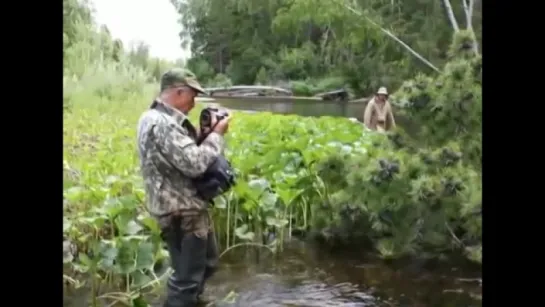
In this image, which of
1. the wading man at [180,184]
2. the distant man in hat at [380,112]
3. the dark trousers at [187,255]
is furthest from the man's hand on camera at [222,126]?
the distant man in hat at [380,112]

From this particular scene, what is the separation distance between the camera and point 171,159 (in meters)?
1.37

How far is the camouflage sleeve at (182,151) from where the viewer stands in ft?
4.47

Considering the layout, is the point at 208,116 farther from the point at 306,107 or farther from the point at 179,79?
the point at 306,107

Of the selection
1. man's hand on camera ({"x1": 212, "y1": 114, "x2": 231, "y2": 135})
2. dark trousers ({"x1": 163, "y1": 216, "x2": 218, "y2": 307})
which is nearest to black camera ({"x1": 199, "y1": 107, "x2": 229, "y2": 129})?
man's hand on camera ({"x1": 212, "y1": 114, "x2": 231, "y2": 135})

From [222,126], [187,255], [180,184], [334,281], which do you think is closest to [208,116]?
[222,126]

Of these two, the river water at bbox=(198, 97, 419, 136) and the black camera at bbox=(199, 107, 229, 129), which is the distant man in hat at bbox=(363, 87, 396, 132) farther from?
the black camera at bbox=(199, 107, 229, 129)

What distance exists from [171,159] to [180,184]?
0.17 feet

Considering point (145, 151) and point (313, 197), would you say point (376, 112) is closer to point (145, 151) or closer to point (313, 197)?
point (313, 197)

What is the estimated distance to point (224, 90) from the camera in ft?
4.68
